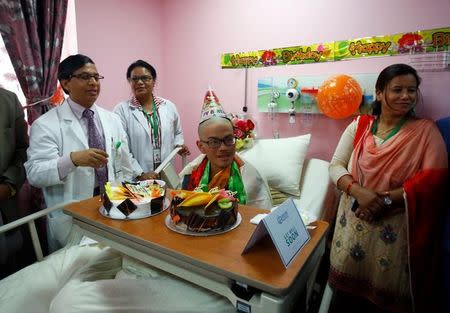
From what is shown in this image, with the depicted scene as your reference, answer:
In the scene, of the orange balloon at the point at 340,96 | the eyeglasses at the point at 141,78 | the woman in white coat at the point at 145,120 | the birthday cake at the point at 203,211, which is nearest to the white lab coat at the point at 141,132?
the woman in white coat at the point at 145,120

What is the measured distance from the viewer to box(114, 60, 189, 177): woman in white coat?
93.7 inches

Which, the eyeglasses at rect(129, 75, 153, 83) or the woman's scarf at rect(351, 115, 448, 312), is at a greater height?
the eyeglasses at rect(129, 75, 153, 83)

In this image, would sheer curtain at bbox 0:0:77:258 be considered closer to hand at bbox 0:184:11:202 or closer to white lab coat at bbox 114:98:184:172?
hand at bbox 0:184:11:202

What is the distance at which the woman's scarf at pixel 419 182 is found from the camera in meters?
1.47

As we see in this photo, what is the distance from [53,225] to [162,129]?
114 cm

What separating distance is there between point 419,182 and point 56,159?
1861mm

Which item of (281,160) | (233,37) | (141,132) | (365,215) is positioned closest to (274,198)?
(281,160)

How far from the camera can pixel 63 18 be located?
223 centimetres

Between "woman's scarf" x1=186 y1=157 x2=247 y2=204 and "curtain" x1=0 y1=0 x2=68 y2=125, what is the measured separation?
136 cm

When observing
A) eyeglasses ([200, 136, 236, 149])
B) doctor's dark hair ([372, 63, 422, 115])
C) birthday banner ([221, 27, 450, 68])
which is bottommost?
eyeglasses ([200, 136, 236, 149])

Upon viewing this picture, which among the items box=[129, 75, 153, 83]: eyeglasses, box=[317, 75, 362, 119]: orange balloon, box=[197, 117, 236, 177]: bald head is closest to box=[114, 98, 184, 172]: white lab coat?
box=[129, 75, 153, 83]: eyeglasses

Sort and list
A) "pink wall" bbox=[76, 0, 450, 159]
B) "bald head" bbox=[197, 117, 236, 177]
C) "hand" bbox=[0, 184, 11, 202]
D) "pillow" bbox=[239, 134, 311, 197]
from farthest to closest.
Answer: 1. "pillow" bbox=[239, 134, 311, 197]
2. "pink wall" bbox=[76, 0, 450, 159]
3. "hand" bbox=[0, 184, 11, 202]
4. "bald head" bbox=[197, 117, 236, 177]

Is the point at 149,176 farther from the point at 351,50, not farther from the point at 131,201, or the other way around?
the point at 351,50

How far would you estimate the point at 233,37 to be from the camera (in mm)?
2686
